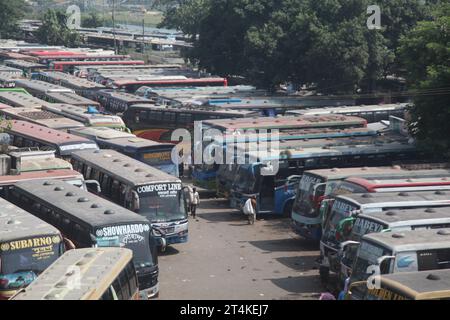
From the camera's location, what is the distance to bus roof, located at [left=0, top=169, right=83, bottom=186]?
19.4m

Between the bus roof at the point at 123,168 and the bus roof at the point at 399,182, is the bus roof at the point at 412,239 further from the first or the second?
the bus roof at the point at 123,168

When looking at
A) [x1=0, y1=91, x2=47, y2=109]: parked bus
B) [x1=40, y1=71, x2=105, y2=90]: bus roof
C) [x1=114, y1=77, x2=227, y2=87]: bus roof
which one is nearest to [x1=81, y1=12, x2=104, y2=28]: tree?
[x1=40, y1=71, x2=105, y2=90]: bus roof

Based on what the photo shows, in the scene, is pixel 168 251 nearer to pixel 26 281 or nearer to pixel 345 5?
pixel 26 281

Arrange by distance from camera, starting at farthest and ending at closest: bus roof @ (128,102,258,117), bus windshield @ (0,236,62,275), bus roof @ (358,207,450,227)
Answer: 1. bus roof @ (128,102,258,117)
2. bus roof @ (358,207,450,227)
3. bus windshield @ (0,236,62,275)

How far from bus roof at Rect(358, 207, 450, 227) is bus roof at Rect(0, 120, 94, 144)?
10.8 metres

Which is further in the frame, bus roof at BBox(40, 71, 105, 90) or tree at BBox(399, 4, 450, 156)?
bus roof at BBox(40, 71, 105, 90)

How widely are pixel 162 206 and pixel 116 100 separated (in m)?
21.0

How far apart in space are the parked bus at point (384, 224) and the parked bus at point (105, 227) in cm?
342

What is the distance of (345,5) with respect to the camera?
41.6 metres

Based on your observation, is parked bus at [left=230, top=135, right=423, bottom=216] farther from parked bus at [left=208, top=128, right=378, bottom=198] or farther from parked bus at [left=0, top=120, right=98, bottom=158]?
parked bus at [left=0, top=120, right=98, bottom=158]

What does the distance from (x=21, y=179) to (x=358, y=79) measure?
22538mm

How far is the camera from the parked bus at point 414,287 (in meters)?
10.9
